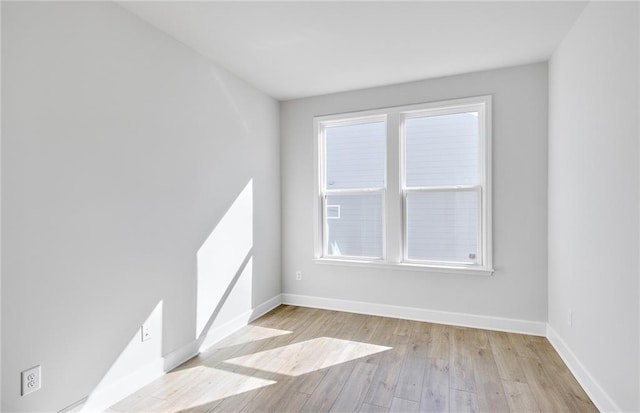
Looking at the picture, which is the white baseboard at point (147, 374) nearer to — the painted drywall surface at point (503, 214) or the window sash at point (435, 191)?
the painted drywall surface at point (503, 214)

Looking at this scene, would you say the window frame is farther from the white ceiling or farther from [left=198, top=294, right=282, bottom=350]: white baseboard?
[left=198, top=294, right=282, bottom=350]: white baseboard

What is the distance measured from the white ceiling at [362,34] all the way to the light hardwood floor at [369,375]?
2.53 m

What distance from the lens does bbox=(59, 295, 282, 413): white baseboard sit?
1.87m

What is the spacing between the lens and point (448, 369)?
237 cm

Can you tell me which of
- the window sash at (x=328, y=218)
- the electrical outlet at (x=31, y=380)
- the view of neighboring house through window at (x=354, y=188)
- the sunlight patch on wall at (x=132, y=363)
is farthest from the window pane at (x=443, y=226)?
the electrical outlet at (x=31, y=380)

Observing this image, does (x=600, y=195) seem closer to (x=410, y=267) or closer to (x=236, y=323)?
(x=410, y=267)

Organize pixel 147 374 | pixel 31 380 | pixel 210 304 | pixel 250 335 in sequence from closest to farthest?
pixel 31 380, pixel 147 374, pixel 210 304, pixel 250 335

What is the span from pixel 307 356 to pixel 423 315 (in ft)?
4.65

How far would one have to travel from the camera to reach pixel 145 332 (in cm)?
221

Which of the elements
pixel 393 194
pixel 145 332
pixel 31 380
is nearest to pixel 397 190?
pixel 393 194

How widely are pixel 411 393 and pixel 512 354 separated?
1.09 meters

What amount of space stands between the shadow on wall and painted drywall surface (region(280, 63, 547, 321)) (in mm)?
1161

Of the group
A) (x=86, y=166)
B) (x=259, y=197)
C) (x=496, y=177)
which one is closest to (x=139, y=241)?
(x=86, y=166)

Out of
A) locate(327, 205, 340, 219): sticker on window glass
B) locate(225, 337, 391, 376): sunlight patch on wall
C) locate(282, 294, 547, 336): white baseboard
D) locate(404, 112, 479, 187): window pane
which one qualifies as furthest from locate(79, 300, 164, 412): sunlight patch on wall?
locate(404, 112, 479, 187): window pane
